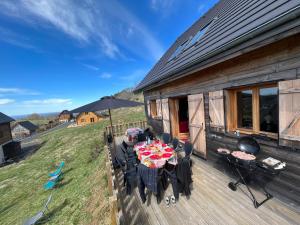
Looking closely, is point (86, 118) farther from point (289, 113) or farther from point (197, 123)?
point (289, 113)

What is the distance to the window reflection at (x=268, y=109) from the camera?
2.62 m

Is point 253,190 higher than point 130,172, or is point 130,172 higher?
point 130,172

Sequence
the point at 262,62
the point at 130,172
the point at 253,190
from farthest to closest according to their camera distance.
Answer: the point at 130,172 < the point at 253,190 < the point at 262,62

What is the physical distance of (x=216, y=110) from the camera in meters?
3.74

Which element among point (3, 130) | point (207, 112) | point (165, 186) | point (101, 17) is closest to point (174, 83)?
point (207, 112)

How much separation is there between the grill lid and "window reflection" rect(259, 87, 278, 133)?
33 centimetres

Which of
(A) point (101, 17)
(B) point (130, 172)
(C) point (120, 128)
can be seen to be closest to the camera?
(B) point (130, 172)

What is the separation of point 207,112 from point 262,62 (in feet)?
6.01

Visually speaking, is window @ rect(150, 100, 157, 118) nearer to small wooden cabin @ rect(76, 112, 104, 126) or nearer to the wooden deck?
the wooden deck

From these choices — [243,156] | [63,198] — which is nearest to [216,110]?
[243,156]

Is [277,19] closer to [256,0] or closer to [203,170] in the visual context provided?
[256,0]

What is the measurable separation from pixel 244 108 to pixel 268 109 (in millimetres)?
556

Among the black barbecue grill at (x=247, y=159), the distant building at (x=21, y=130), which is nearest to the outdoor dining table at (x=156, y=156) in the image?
the black barbecue grill at (x=247, y=159)

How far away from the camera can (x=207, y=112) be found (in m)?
4.14
